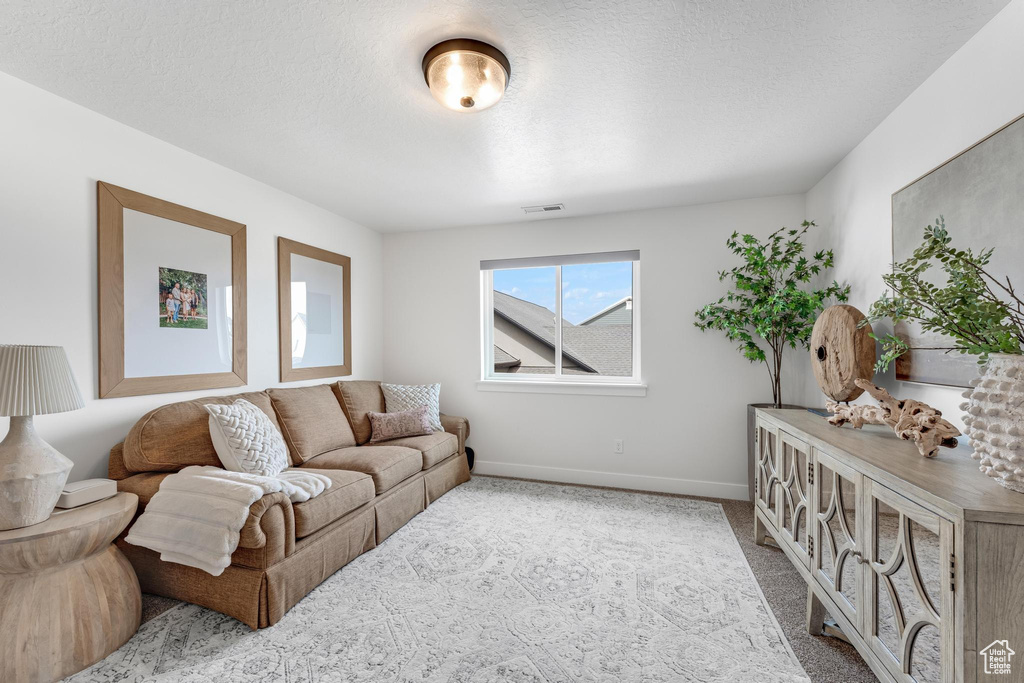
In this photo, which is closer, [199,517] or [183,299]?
[199,517]

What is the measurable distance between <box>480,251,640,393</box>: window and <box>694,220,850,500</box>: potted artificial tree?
27.4 inches

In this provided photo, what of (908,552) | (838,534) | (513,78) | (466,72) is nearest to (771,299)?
(838,534)

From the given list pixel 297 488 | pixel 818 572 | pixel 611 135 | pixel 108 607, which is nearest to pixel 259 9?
pixel 611 135

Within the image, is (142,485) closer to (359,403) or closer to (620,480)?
(359,403)

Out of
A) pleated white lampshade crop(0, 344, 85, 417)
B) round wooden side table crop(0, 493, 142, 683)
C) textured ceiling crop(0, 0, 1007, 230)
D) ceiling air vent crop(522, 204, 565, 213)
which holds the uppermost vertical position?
textured ceiling crop(0, 0, 1007, 230)

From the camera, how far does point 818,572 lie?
1.73 m

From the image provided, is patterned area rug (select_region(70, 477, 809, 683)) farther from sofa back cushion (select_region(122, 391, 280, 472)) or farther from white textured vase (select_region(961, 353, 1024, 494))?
white textured vase (select_region(961, 353, 1024, 494))

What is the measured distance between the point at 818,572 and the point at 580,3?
2341mm

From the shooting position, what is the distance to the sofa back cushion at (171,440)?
2193 mm

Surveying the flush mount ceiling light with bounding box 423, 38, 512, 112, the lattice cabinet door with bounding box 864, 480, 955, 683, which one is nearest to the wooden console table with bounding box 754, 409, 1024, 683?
the lattice cabinet door with bounding box 864, 480, 955, 683

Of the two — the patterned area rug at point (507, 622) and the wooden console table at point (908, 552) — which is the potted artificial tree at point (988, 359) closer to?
the wooden console table at point (908, 552)

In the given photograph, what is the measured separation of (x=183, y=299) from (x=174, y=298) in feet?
0.17

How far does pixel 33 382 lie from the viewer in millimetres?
1627

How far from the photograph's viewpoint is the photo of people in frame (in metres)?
2.47
